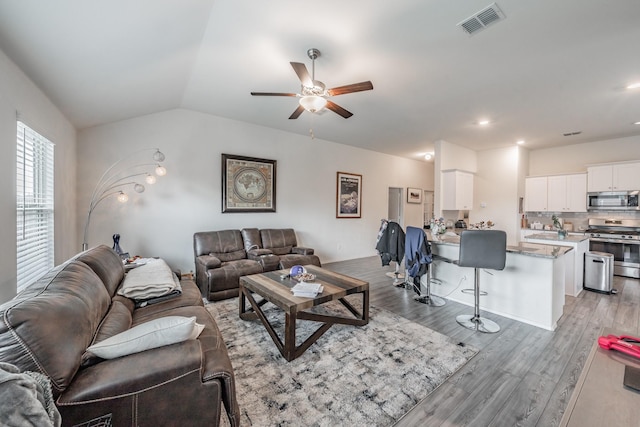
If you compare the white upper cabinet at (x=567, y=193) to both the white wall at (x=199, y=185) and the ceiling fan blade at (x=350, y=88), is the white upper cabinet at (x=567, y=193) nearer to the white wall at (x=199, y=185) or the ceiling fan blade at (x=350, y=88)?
the white wall at (x=199, y=185)

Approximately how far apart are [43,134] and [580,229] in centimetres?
892

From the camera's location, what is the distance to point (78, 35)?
1.92 metres

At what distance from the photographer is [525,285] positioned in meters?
3.09

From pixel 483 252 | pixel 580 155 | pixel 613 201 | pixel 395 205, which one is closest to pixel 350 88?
pixel 483 252

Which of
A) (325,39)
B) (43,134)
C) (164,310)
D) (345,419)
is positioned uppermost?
(325,39)

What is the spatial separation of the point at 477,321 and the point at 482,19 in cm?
289

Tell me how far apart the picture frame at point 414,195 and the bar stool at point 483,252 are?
5.10 m

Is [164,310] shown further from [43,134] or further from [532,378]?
[532,378]

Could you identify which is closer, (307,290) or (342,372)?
(342,372)

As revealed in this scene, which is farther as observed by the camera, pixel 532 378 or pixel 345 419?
pixel 532 378

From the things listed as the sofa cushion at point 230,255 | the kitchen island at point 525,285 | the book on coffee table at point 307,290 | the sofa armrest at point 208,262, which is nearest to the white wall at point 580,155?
the kitchen island at point 525,285

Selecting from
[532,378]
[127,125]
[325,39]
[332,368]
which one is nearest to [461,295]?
[532,378]

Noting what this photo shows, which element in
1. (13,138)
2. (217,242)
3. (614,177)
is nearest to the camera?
(13,138)

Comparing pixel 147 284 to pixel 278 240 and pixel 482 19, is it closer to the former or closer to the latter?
pixel 278 240
